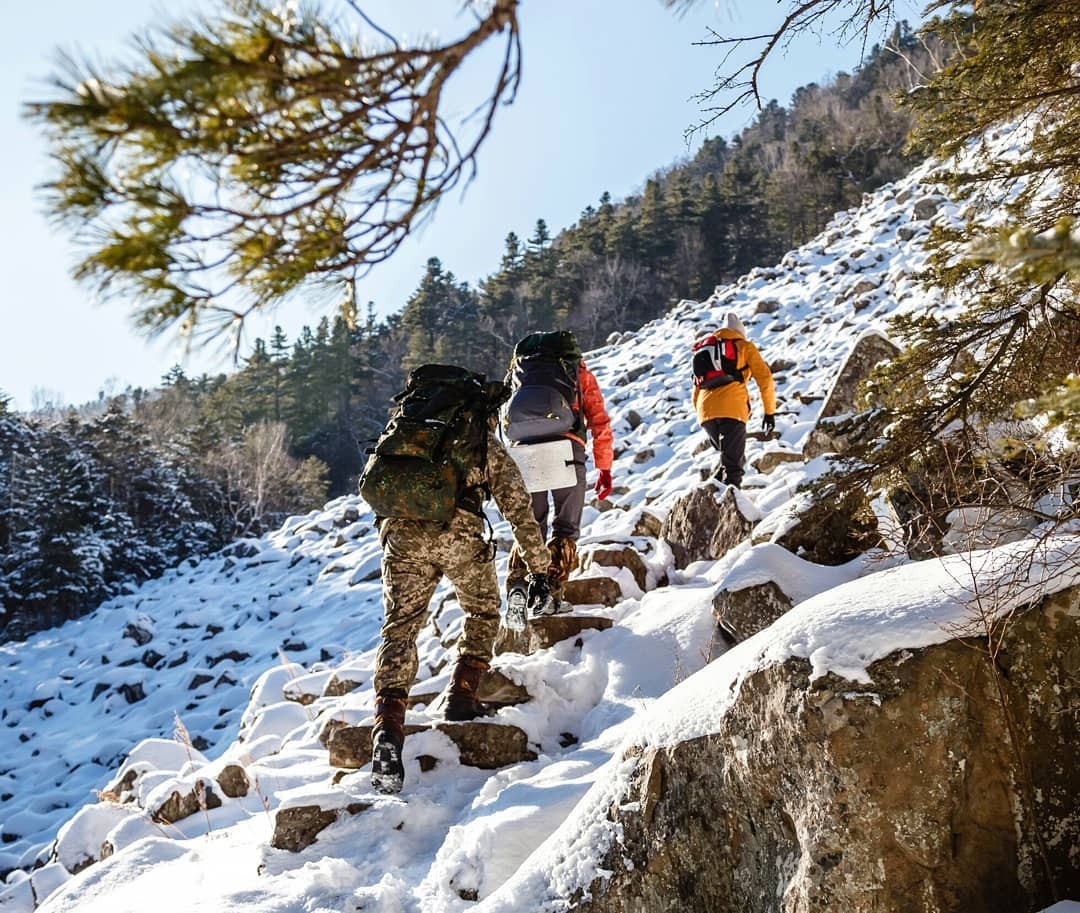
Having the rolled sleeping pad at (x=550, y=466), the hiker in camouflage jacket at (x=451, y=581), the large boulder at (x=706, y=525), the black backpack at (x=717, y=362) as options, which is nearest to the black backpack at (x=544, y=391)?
the rolled sleeping pad at (x=550, y=466)

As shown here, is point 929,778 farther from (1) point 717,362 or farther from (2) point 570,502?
(1) point 717,362

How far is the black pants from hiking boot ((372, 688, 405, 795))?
388 cm

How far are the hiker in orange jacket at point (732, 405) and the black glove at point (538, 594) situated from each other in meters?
2.46

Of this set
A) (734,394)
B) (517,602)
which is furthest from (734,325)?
(517,602)

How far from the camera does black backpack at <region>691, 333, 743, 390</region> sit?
600 centimetres

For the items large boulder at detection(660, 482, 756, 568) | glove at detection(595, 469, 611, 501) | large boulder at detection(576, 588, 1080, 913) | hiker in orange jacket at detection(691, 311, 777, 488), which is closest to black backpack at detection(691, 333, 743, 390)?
hiker in orange jacket at detection(691, 311, 777, 488)

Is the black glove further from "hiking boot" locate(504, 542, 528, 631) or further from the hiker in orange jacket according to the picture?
the hiker in orange jacket

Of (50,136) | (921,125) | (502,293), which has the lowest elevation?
(50,136)

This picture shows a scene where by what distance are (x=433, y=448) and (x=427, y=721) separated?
1.46 m

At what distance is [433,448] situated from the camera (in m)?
3.35

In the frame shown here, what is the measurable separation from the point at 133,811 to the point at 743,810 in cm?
413

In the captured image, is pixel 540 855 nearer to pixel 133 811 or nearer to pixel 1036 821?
pixel 1036 821

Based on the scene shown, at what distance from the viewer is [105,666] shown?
1159cm

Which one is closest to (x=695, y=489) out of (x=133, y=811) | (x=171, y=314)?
(x=133, y=811)
